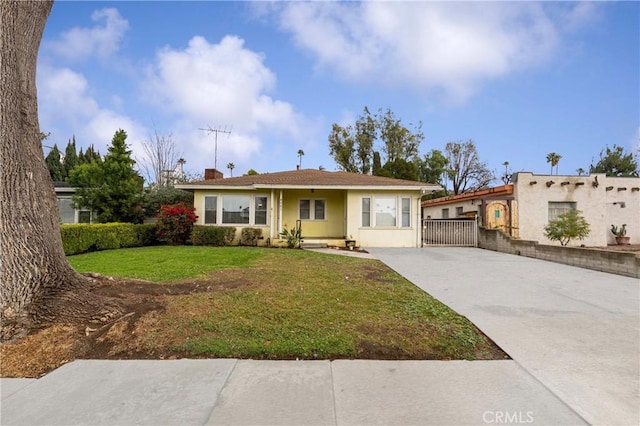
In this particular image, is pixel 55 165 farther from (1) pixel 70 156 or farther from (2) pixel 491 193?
(2) pixel 491 193

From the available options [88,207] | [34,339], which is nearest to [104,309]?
[34,339]

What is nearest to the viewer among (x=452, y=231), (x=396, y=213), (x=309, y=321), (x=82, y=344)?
(x=82, y=344)

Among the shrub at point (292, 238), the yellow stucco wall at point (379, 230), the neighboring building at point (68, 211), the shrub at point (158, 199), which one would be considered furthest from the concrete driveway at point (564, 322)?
the neighboring building at point (68, 211)

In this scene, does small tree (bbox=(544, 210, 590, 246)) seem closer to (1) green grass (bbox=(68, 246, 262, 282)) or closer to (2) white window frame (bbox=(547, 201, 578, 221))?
(2) white window frame (bbox=(547, 201, 578, 221))

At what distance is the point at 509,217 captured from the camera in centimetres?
1439

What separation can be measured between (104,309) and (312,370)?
2.96 meters

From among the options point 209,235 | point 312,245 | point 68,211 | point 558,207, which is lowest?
point 312,245

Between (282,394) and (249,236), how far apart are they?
11742 millimetres

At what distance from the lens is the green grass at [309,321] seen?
3217 mm

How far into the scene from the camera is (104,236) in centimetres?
1195

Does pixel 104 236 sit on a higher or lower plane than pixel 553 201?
lower

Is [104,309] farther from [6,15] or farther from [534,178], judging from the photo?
[534,178]

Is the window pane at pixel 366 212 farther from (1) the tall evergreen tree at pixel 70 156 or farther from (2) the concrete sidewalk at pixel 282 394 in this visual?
(1) the tall evergreen tree at pixel 70 156

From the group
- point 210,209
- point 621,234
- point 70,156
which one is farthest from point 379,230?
point 70,156
